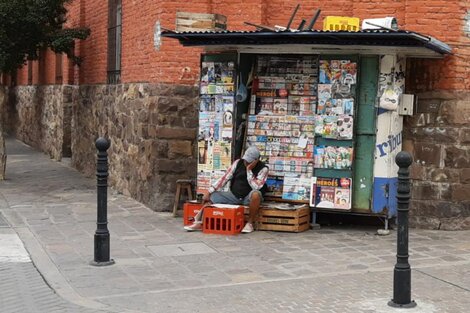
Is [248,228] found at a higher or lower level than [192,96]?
lower

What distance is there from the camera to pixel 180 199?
1059 cm

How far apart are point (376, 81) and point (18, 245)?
528cm

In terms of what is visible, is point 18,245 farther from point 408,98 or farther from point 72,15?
point 72,15

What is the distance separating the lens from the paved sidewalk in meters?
6.03

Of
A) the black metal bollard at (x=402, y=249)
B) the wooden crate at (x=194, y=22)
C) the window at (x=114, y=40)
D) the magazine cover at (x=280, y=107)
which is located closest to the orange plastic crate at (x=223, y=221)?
the magazine cover at (x=280, y=107)

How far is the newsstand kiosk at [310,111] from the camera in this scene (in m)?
9.05

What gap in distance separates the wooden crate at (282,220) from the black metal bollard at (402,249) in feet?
10.5

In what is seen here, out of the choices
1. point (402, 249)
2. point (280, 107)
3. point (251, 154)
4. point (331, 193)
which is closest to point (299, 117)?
point (280, 107)

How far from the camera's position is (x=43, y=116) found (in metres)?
22.2

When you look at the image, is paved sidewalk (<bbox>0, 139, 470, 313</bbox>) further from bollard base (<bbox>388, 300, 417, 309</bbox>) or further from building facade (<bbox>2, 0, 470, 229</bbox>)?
building facade (<bbox>2, 0, 470, 229</bbox>)

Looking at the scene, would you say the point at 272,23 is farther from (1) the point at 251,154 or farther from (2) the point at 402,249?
(2) the point at 402,249

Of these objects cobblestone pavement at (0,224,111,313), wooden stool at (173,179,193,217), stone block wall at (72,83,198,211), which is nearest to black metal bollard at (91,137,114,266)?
cobblestone pavement at (0,224,111,313)

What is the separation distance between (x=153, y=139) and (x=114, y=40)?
393 cm

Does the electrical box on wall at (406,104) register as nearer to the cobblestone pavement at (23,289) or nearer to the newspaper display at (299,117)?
the newspaper display at (299,117)
